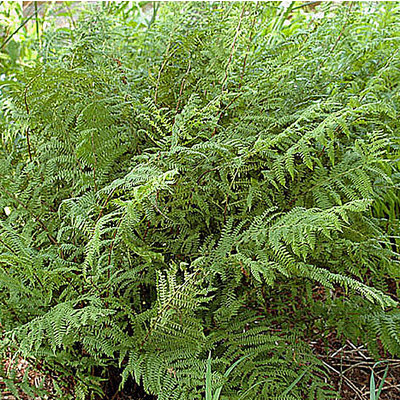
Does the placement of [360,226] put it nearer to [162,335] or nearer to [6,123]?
[162,335]

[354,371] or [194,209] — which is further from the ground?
[194,209]

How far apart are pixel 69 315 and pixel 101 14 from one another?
950mm

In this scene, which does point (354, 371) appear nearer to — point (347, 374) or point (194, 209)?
point (347, 374)

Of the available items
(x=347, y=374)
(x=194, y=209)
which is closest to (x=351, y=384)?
(x=347, y=374)

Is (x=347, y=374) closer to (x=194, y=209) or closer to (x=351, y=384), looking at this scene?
(x=351, y=384)

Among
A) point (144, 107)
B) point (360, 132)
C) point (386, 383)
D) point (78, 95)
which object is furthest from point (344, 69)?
point (386, 383)

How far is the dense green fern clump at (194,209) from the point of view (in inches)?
40.9

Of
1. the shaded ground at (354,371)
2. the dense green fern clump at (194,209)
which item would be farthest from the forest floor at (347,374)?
the dense green fern clump at (194,209)

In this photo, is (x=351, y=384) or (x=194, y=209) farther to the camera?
(x=351, y=384)

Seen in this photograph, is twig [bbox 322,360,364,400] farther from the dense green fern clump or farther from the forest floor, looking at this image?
the dense green fern clump

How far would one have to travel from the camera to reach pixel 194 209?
1.21 m

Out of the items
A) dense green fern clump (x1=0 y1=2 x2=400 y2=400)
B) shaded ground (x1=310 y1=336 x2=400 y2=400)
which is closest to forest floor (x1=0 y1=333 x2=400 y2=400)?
shaded ground (x1=310 y1=336 x2=400 y2=400)

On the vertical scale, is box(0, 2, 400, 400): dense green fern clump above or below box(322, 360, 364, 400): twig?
above

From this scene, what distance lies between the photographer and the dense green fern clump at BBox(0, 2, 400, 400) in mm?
1040
